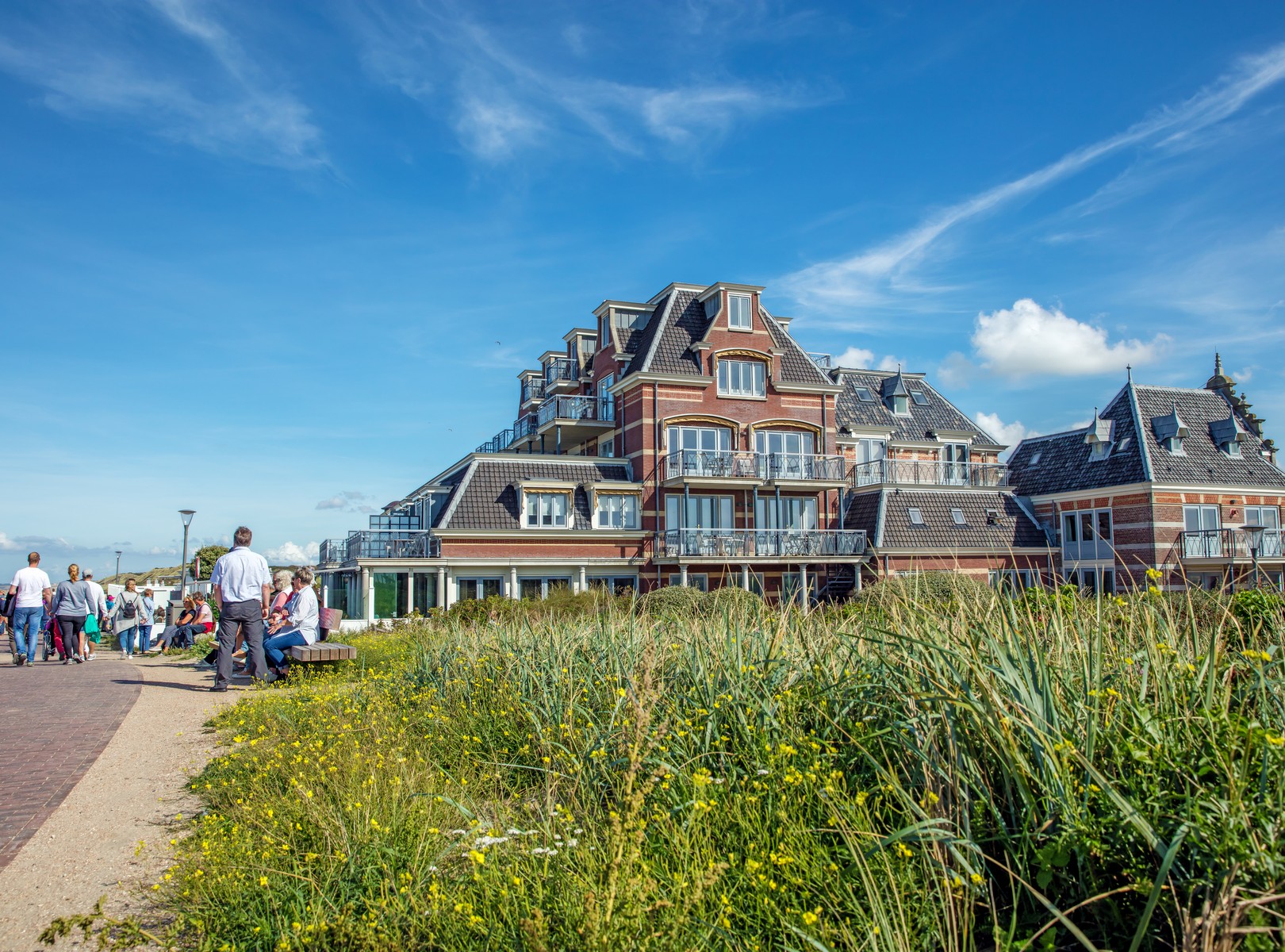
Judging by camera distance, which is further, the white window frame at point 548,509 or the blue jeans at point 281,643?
the white window frame at point 548,509

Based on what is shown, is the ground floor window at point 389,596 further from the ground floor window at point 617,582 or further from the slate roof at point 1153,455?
the slate roof at point 1153,455

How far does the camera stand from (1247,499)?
35625mm

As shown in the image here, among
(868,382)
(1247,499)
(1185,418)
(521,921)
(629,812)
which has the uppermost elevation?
(868,382)

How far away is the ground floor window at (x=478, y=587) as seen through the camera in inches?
1242

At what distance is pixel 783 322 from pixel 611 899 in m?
38.4

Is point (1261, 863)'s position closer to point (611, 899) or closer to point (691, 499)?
point (611, 899)

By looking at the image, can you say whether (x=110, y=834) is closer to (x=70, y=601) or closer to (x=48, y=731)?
(x=48, y=731)

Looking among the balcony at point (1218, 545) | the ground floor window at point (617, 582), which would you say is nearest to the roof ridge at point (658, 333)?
the ground floor window at point (617, 582)

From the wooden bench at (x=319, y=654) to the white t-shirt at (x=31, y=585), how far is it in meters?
7.40

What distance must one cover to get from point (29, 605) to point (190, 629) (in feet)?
15.2

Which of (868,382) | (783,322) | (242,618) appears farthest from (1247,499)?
(242,618)

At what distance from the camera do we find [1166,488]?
1332 inches

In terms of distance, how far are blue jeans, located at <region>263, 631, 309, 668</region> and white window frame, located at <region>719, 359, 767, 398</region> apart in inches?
945

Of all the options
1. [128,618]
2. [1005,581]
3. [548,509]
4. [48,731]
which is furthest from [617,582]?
[1005,581]
